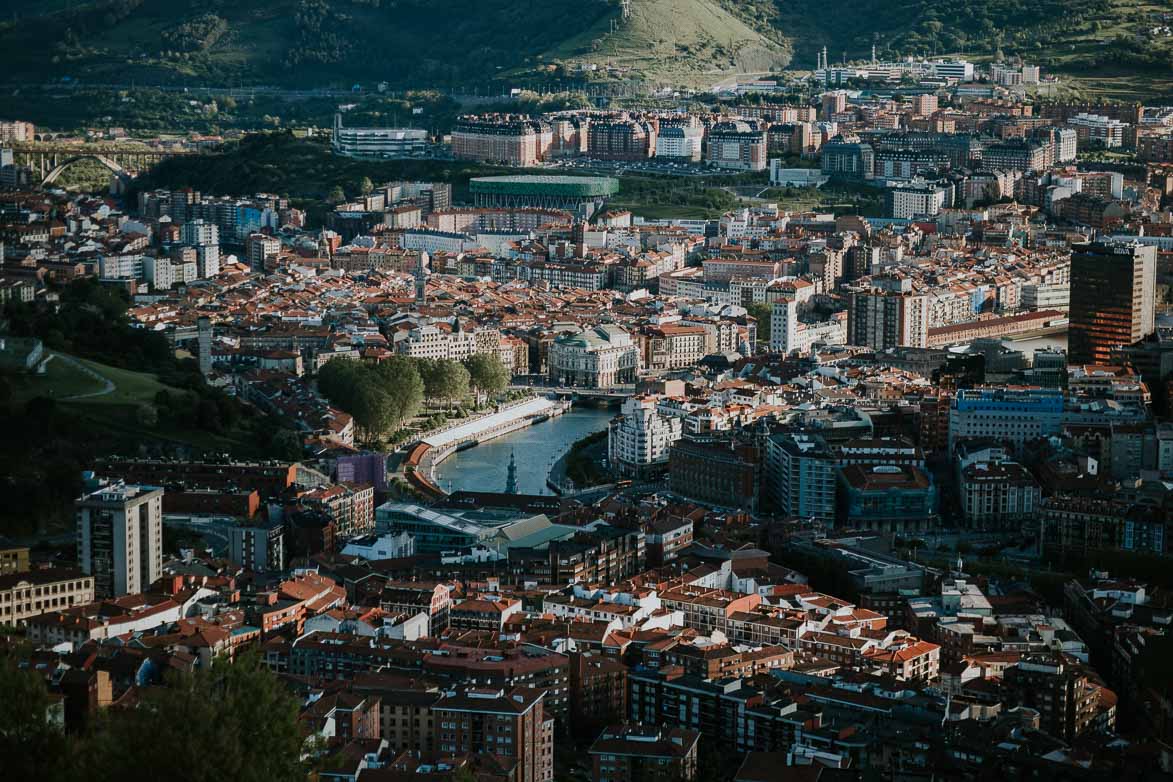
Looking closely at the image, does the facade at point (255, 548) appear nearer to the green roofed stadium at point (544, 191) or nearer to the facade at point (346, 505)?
the facade at point (346, 505)

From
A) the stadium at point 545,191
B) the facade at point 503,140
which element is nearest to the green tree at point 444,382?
the stadium at point 545,191

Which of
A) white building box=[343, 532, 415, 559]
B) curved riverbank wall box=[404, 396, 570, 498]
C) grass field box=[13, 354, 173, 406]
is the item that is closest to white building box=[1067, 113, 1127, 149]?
curved riverbank wall box=[404, 396, 570, 498]

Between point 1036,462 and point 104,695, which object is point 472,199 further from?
point 104,695

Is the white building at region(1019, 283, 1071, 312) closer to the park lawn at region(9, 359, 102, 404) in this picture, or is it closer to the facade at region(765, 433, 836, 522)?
the facade at region(765, 433, 836, 522)

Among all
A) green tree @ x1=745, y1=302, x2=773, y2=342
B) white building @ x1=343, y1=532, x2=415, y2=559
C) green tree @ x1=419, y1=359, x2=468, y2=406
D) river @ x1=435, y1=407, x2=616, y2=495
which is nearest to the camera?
white building @ x1=343, y1=532, x2=415, y2=559

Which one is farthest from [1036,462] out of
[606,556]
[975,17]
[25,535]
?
[975,17]

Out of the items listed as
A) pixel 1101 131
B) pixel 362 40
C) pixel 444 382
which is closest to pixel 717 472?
pixel 444 382
